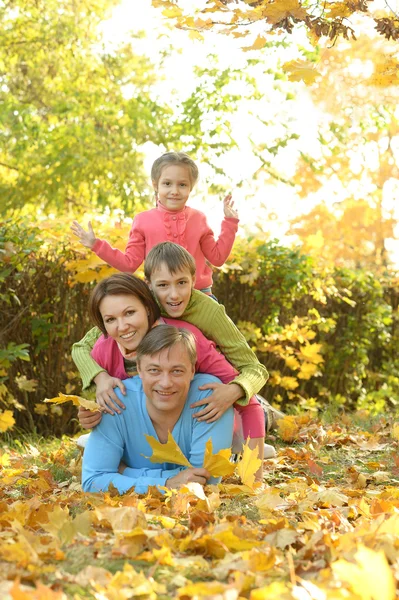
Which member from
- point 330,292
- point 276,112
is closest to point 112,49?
point 276,112

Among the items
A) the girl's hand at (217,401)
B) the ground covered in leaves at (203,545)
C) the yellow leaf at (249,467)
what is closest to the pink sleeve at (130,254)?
the girl's hand at (217,401)

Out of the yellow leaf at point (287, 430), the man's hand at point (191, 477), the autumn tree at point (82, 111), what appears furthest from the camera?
the autumn tree at point (82, 111)

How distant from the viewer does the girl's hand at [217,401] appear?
3.23m

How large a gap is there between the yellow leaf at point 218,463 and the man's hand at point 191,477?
0.03m

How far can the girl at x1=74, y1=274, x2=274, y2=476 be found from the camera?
3.33 metres

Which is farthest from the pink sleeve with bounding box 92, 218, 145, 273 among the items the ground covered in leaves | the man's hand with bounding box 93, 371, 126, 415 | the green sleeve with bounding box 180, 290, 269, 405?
the ground covered in leaves

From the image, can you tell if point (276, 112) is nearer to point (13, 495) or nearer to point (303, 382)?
point (303, 382)

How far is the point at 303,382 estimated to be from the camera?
7.39m

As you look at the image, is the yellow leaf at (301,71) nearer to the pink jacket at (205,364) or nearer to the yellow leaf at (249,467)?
the pink jacket at (205,364)

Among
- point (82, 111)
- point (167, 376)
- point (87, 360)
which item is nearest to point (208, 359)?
point (167, 376)

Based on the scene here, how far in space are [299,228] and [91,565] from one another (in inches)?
528

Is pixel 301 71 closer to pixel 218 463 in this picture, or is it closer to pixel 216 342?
pixel 216 342

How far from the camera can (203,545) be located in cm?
209

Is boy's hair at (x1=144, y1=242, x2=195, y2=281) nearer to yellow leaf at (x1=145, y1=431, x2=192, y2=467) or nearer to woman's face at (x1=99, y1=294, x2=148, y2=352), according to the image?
woman's face at (x1=99, y1=294, x2=148, y2=352)
